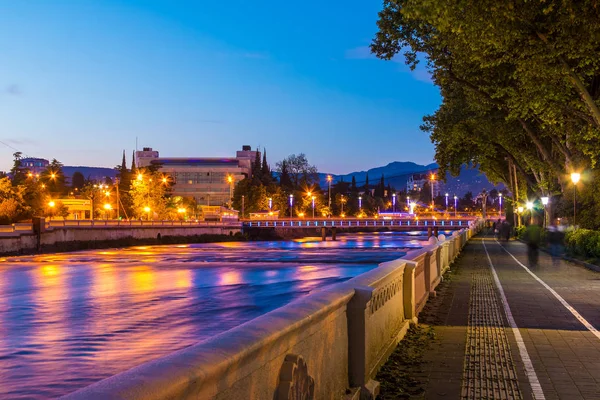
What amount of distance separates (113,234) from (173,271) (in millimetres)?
31878

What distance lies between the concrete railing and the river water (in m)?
6.67

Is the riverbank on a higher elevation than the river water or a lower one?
higher

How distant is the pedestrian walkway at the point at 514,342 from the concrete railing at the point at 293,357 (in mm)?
999

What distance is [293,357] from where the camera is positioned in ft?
15.1

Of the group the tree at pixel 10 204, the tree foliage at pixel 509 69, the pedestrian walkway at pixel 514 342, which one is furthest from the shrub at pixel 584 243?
the tree at pixel 10 204

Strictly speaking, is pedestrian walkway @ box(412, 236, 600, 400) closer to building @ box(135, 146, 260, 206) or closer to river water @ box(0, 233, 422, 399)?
river water @ box(0, 233, 422, 399)

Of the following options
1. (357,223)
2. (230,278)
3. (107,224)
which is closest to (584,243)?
(230,278)

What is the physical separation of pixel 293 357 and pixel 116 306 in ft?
74.9

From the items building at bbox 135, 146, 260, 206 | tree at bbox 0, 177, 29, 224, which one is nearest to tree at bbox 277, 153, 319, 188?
building at bbox 135, 146, 260, 206

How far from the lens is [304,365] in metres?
4.88

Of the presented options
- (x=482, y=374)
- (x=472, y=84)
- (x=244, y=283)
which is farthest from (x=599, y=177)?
(x=482, y=374)

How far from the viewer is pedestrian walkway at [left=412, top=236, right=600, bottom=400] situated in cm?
807

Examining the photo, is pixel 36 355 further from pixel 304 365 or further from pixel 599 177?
pixel 599 177

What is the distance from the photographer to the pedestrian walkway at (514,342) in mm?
8070
